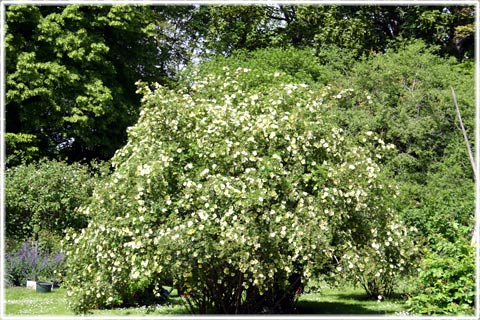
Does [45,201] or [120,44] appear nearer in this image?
[45,201]

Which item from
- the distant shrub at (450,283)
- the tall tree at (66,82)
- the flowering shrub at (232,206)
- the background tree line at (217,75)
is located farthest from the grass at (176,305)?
the tall tree at (66,82)

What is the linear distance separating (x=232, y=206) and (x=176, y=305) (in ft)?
11.8

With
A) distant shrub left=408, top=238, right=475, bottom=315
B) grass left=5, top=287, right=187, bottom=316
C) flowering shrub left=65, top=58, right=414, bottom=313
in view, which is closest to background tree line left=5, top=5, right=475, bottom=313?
grass left=5, top=287, right=187, bottom=316

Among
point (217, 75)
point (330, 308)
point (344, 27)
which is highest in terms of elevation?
point (344, 27)

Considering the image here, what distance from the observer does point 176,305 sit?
10359 millimetres

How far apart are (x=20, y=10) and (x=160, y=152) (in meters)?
14.7

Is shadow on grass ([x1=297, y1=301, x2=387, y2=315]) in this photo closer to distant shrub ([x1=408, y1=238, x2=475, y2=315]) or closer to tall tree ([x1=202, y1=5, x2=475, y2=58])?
Result: distant shrub ([x1=408, y1=238, x2=475, y2=315])

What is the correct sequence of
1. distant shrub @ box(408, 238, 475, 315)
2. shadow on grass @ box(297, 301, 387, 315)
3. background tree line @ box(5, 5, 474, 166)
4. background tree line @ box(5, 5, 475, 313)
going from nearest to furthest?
distant shrub @ box(408, 238, 475, 315)
shadow on grass @ box(297, 301, 387, 315)
background tree line @ box(5, 5, 475, 313)
background tree line @ box(5, 5, 474, 166)

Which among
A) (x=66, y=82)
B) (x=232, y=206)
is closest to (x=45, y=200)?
(x=66, y=82)

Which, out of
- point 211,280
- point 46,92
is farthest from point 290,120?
point 46,92

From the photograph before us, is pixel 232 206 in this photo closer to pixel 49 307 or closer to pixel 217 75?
pixel 49 307

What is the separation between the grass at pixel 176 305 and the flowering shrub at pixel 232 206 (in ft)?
3.35

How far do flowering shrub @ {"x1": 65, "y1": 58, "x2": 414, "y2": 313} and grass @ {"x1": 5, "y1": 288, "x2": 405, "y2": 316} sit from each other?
102 centimetres

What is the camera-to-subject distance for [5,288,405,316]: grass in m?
9.53
